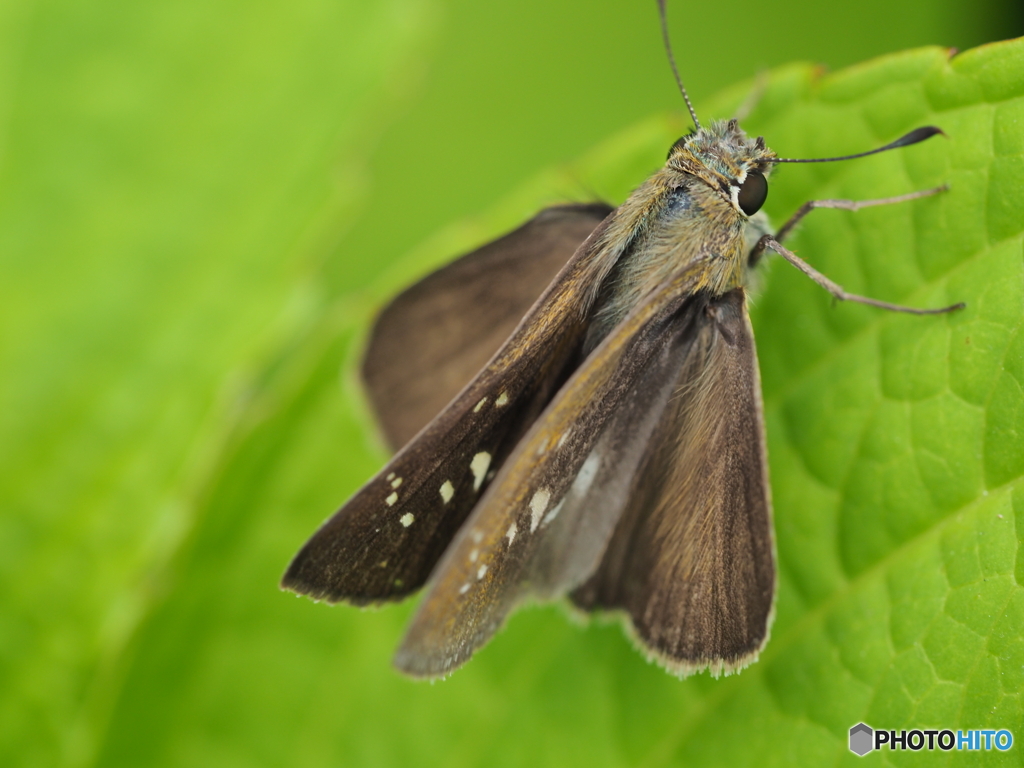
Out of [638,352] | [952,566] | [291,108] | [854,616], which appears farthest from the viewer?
[291,108]

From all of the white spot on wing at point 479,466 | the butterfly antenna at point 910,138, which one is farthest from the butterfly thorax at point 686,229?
the white spot on wing at point 479,466

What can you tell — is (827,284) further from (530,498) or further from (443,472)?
(443,472)

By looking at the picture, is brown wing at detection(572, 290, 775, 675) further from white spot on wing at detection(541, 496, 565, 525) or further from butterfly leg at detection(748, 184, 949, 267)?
white spot on wing at detection(541, 496, 565, 525)

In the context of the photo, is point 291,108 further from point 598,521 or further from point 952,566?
point 952,566

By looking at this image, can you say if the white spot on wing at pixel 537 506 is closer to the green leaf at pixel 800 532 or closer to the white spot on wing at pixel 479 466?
the white spot on wing at pixel 479 466

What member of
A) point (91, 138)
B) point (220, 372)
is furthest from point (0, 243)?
point (220, 372)

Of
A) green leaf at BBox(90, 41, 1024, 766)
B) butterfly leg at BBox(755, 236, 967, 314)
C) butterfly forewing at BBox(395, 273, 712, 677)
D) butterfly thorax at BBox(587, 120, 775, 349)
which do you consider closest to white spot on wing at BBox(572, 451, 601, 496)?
butterfly forewing at BBox(395, 273, 712, 677)
